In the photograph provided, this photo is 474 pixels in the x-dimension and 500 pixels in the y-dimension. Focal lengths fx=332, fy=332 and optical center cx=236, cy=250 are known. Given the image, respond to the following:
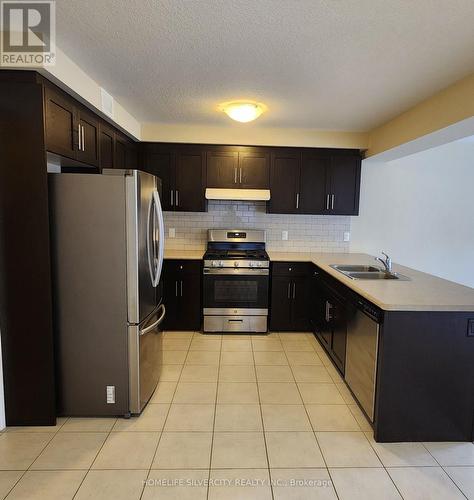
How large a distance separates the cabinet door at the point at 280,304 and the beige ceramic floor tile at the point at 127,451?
2128mm

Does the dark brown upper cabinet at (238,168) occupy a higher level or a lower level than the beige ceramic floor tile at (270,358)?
higher

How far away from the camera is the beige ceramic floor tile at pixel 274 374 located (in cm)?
292

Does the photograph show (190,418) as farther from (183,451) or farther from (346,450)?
(346,450)

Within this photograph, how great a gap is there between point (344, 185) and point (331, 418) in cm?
277

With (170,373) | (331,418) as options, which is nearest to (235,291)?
(170,373)

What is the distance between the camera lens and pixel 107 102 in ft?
9.32

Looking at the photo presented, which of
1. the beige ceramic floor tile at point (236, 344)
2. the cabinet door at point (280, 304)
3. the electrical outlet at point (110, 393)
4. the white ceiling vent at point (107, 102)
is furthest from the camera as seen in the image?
the cabinet door at point (280, 304)

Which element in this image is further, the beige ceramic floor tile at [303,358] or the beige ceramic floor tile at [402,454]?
the beige ceramic floor tile at [303,358]

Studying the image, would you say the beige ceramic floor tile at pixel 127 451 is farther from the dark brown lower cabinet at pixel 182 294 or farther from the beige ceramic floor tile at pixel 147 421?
the dark brown lower cabinet at pixel 182 294

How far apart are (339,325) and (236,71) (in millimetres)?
2225

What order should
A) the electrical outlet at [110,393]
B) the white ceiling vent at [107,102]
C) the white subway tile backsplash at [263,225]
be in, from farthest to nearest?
the white subway tile backsplash at [263,225]
the white ceiling vent at [107,102]
the electrical outlet at [110,393]

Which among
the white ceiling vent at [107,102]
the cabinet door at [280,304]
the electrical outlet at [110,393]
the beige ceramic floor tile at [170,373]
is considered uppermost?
the white ceiling vent at [107,102]

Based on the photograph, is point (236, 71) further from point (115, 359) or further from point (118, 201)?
point (115, 359)
